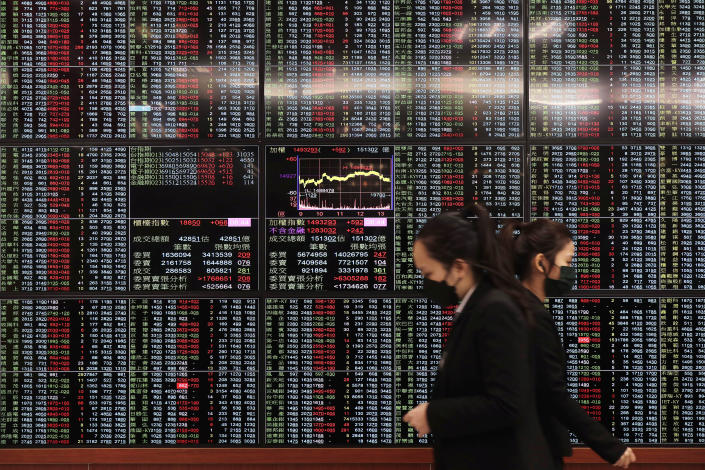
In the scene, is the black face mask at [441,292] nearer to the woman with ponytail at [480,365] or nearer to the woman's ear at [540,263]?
the woman with ponytail at [480,365]

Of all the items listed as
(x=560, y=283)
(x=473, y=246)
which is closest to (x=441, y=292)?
(x=473, y=246)

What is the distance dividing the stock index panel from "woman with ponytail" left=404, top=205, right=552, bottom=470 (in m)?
1.70

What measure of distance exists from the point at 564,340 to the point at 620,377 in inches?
15.0

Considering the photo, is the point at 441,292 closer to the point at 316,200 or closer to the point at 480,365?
the point at 480,365

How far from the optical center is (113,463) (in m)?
3.74

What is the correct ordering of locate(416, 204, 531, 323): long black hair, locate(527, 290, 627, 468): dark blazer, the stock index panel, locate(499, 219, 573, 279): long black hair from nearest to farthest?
locate(416, 204, 531, 323): long black hair → locate(527, 290, 627, 468): dark blazer → locate(499, 219, 573, 279): long black hair → the stock index panel

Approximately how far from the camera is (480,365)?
6.23 ft

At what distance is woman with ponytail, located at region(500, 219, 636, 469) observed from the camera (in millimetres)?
2215

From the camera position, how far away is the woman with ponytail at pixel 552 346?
7.27 ft

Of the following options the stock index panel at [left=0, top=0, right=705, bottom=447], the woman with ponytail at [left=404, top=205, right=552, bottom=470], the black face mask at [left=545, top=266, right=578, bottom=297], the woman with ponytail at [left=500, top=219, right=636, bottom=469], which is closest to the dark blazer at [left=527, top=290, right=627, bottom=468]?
the woman with ponytail at [left=500, top=219, right=636, bottom=469]

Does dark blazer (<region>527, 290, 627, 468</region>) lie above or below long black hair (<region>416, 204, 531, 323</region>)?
below

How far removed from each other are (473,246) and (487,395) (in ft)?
1.48

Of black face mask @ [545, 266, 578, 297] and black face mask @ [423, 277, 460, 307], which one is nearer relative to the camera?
black face mask @ [423, 277, 460, 307]

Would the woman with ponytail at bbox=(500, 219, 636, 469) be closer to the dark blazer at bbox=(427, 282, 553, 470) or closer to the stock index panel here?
the dark blazer at bbox=(427, 282, 553, 470)
